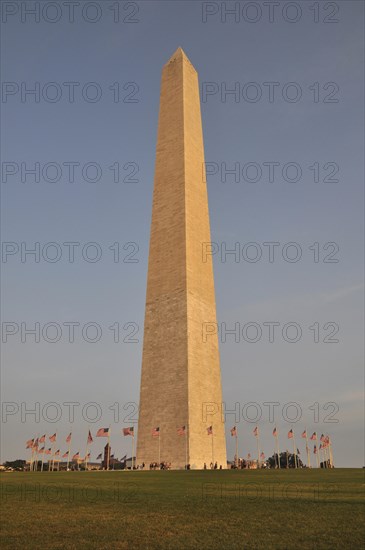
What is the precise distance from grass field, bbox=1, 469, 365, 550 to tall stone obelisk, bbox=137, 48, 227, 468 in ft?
63.4

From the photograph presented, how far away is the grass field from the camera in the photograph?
10305 millimetres

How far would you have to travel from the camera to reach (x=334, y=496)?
15.8 m

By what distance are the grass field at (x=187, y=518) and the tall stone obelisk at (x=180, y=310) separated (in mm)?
19338

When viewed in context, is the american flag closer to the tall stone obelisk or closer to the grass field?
the tall stone obelisk

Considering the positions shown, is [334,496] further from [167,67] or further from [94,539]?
[167,67]

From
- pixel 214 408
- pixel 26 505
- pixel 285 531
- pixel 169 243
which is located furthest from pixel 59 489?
pixel 169 243

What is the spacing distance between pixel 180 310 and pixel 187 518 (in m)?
27.8

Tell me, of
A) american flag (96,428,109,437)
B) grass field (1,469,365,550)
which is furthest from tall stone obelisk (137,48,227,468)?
grass field (1,469,365,550)

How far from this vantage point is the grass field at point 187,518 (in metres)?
10.3

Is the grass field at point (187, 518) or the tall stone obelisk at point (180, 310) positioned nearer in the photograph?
the grass field at point (187, 518)

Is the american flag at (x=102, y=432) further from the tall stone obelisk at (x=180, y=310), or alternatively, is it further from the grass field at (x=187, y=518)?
the grass field at (x=187, y=518)

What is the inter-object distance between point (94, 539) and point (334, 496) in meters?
7.81

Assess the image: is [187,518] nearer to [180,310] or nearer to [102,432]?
[102,432]

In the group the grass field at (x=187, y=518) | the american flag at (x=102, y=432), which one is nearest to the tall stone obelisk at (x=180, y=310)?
the american flag at (x=102, y=432)
